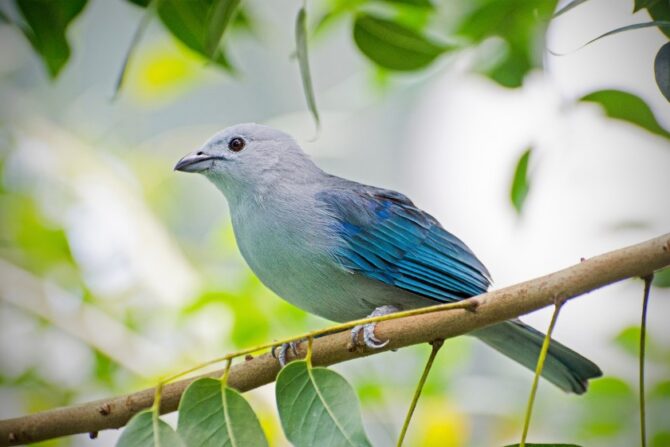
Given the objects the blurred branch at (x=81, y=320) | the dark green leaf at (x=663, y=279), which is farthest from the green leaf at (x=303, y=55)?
the blurred branch at (x=81, y=320)

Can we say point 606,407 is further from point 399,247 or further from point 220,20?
point 220,20

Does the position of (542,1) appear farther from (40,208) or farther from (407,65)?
(40,208)

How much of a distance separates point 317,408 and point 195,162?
1471mm

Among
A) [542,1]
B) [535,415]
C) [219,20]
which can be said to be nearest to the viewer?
[219,20]

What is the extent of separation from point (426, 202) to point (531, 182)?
11.2ft

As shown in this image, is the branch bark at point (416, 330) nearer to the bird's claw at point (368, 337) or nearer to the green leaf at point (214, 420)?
the bird's claw at point (368, 337)

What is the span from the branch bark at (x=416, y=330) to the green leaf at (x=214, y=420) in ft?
0.69

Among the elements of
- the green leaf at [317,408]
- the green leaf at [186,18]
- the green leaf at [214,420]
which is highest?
the green leaf at [186,18]

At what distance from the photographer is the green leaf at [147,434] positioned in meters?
1.96

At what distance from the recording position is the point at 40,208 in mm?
5402

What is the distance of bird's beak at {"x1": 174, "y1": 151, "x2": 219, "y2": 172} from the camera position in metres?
3.15

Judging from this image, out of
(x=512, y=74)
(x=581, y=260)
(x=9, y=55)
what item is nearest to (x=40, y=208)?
(x=9, y=55)

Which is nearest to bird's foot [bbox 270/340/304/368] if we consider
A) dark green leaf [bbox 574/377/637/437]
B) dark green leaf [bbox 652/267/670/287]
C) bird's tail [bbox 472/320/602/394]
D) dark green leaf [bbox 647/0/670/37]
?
bird's tail [bbox 472/320/602/394]

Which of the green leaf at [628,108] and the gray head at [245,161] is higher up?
the green leaf at [628,108]
